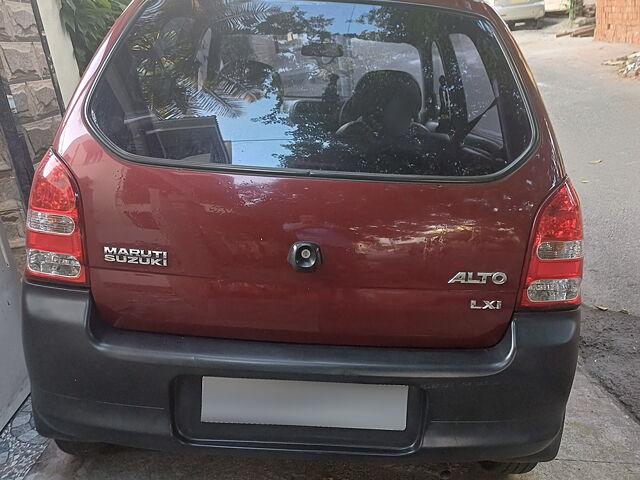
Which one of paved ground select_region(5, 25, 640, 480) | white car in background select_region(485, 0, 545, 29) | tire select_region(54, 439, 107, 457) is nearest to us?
tire select_region(54, 439, 107, 457)

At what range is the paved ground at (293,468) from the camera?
2055mm

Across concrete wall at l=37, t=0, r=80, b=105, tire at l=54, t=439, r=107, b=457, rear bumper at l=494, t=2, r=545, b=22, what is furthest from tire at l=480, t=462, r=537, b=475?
rear bumper at l=494, t=2, r=545, b=22

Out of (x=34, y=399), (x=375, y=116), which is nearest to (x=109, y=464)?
(x=34, y=399)

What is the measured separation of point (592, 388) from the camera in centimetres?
276

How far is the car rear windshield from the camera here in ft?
5.34

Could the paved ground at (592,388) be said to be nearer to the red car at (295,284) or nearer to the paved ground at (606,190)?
the paved ground at (606,190)

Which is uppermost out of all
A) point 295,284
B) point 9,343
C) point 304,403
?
point 295,284

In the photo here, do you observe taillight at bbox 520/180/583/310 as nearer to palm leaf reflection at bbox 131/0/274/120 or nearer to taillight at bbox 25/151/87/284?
palm leaf reflection at bbox 131/0/274/120

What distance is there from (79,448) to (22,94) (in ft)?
5.79

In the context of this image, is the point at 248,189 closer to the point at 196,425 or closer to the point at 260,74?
the point at 260,74

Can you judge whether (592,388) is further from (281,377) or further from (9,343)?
(9,343)

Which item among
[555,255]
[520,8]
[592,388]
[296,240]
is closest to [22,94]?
[296,240]

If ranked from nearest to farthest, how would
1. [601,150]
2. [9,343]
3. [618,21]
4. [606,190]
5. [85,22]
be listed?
[9,343], [85,22], [606,190], [601,150], [618,21]

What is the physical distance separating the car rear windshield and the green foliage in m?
2.36
